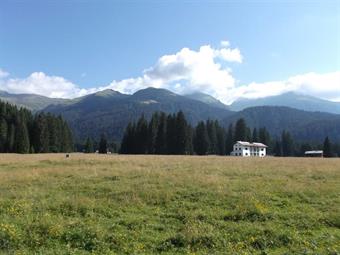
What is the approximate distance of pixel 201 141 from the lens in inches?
4611

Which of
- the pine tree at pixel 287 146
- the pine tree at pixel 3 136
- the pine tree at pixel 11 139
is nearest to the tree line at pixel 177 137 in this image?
the pine tree at pixel 287 146

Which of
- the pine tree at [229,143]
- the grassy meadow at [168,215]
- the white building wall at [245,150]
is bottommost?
the grassy meadow at [168,215]

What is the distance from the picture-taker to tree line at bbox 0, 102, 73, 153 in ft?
326

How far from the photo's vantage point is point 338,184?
23.5 meters

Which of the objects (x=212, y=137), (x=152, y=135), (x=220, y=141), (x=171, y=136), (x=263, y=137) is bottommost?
(x=220, y=141)

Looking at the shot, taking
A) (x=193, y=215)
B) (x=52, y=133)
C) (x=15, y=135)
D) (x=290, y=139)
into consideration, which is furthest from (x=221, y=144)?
(x=193, y=215)

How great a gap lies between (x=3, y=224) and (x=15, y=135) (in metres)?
95.5

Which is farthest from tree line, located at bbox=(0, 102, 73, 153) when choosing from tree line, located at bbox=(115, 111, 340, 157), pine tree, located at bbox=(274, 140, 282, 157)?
pine tree, located at bbox=(274, 140, 282, 157)

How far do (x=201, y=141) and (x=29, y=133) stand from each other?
49.5m

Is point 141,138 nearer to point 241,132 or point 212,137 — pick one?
point 212,137

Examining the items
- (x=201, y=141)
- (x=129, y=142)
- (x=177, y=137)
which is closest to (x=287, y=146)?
(x=201, y=141)

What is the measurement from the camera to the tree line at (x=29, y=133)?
99500mm

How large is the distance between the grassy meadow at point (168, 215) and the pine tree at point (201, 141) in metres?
91.1

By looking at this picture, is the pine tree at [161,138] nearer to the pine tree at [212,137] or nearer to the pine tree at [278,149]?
the pine tree at [212,137]
